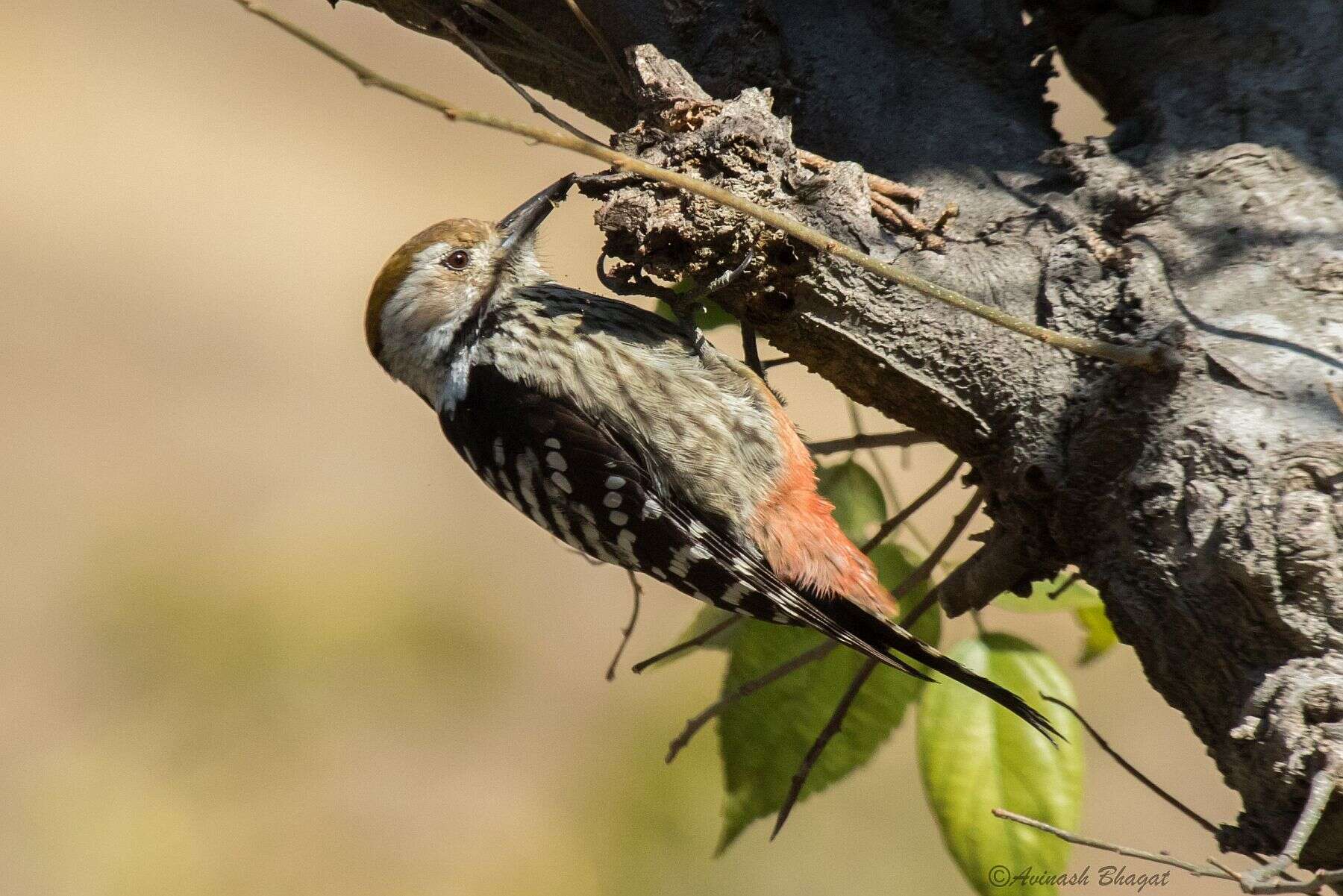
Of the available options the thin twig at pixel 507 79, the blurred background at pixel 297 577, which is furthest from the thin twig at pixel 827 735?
the blurred background at pixel 297 577

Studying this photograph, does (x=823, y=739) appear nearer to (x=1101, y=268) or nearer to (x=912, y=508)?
(x=912, y=508)

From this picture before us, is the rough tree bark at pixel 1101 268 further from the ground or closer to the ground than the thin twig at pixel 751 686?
further from the ground

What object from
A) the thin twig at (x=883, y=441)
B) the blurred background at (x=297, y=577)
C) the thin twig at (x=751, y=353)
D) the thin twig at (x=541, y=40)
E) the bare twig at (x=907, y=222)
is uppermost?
the thin twig at (x=541, y=40)

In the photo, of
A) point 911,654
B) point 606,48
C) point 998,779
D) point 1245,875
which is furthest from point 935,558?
point 606,48

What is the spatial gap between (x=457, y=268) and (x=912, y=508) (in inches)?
55.3

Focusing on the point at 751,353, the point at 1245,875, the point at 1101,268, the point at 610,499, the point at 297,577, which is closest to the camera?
the point at 1245,875

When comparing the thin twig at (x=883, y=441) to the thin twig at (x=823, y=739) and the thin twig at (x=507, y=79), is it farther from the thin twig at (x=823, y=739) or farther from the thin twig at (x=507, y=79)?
the thin twig at (x=507, y=79)

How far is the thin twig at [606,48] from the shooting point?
8.05 feet

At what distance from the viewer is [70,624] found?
6.48 m

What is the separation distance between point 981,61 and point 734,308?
0.77 m

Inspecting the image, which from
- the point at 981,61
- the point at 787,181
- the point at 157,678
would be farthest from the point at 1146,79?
the point at 157,678

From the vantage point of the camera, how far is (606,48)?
97.6 inches

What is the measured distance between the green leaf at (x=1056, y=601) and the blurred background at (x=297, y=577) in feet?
10.3

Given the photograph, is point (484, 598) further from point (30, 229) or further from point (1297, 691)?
point (1297, 691)
